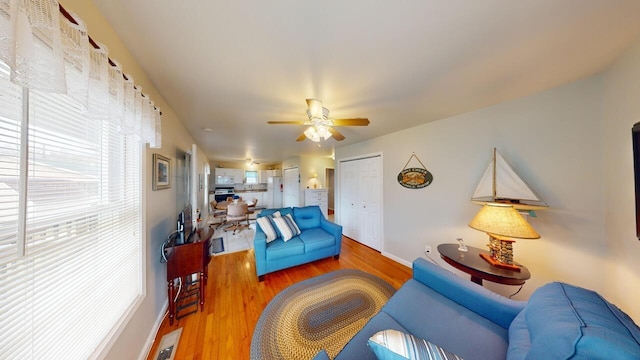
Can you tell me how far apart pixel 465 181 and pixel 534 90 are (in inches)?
41.4

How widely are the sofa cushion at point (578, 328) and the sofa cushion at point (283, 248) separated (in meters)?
2.20

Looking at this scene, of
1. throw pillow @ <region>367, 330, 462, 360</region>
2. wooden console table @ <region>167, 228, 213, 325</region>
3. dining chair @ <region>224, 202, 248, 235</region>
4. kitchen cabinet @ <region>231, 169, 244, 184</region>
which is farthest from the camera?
kitchen cabinet @ <region>231, 169, 244, 184</region>

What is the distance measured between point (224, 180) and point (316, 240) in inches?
235

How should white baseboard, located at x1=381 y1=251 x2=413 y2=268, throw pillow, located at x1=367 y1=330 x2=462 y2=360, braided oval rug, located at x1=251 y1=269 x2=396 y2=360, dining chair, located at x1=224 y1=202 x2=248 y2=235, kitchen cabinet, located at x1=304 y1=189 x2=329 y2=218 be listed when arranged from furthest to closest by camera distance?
kitchen cabinet, located at x1=304 y1=189 x2=329 y2=218, dining chair, located at x1=224 y1=202 x2=248 y2=235, white baseboard, located at x1=381 y1=251 x2=413 y2=268, braided oval rug, located at x1=251 y1=269 x2=396 y2=360, throw pillow, located at x1=367 y1=330 x2=462 y2=360

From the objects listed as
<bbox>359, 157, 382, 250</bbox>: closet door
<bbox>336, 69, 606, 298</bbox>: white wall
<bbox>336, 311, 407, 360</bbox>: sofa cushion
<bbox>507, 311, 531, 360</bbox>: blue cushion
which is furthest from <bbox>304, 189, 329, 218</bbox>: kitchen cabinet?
<bbox>507, 311, 531, 360</bbox>: blue cushion

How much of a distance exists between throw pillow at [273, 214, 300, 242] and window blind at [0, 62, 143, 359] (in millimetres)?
1668

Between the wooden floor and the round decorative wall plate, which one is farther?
the round decorative wall plate

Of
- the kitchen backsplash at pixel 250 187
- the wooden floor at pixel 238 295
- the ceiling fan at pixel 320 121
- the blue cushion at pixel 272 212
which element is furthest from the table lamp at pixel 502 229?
the kitchen backsplash at pixel 250 187

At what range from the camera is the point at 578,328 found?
583mm

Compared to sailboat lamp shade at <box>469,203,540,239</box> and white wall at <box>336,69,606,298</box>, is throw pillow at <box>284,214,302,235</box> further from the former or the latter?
sailboat lamp shade at <box>469,203,540,239</box>

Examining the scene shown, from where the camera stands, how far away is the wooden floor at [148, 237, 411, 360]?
146 cm

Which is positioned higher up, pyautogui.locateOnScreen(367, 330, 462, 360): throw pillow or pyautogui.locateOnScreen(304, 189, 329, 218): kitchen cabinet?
pyautogui.locateOnScreen(304, 189, 329, 218): kitchen cabinet

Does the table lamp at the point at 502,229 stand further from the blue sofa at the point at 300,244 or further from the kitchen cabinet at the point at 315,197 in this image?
the kitchen cabinet at the point at 315,197

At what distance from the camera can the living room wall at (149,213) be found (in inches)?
37.9
